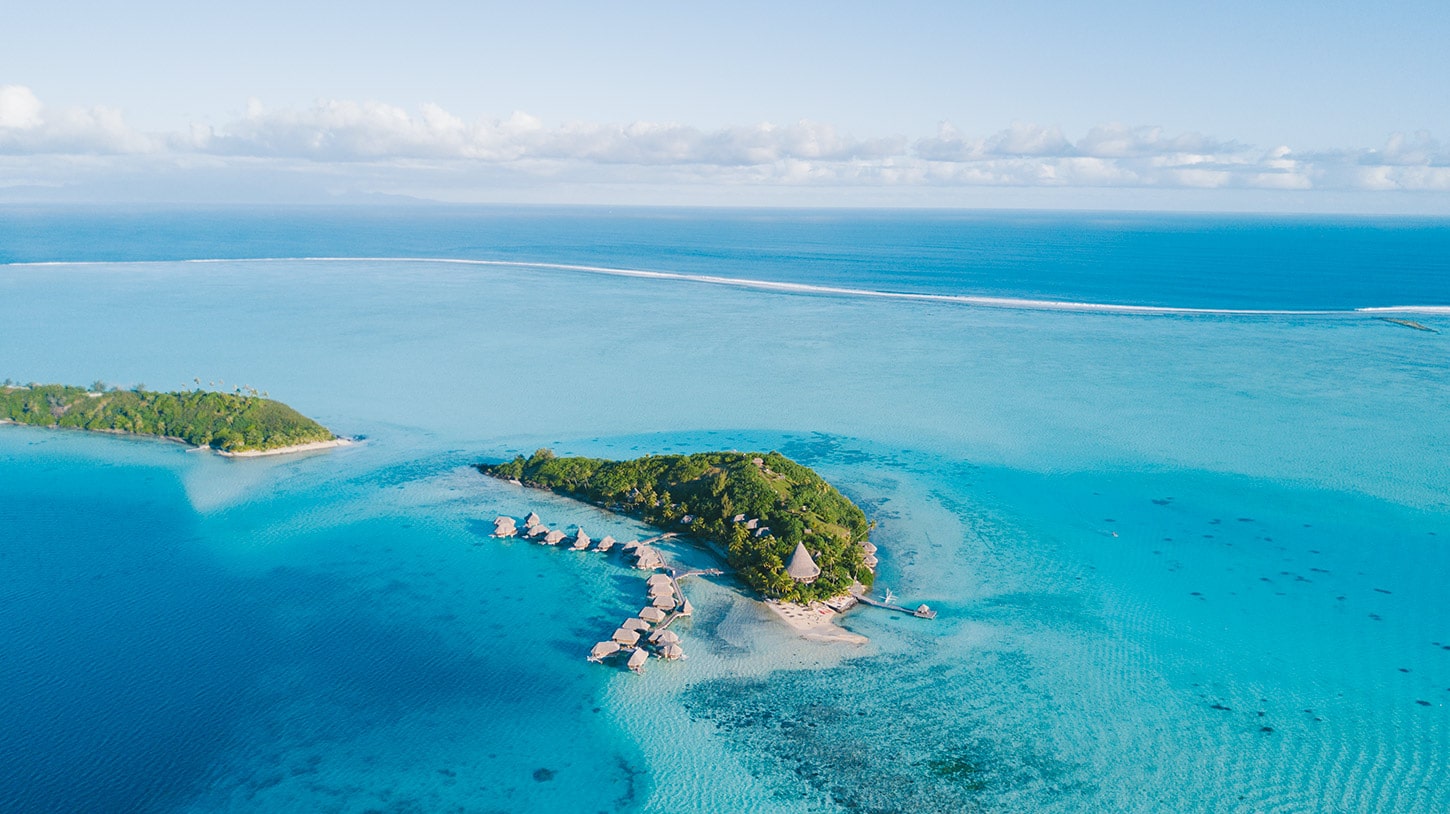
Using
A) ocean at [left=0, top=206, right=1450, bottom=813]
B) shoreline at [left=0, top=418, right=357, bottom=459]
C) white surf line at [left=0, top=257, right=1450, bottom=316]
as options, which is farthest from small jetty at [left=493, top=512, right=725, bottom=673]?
white surf line at [left=0, top=257, right=1450, bottom=316]

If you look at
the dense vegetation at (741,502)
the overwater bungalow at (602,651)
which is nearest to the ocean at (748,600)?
the overwater bungalow at (602,651)

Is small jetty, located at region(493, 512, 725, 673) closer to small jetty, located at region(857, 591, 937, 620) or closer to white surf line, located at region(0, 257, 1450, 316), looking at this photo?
small jetty, located at region(857, 591, 937, 620)

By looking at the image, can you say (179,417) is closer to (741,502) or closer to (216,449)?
(216,449)

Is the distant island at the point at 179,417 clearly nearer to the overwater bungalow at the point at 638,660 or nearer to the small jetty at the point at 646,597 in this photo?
the small jetty at the point at 646,597

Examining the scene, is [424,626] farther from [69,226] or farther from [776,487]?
[69,226]

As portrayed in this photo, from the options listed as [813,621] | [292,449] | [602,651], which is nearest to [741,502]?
[813,621]
